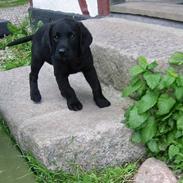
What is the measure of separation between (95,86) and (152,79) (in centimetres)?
59

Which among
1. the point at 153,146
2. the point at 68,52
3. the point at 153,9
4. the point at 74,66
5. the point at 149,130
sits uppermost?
the point at 68,52

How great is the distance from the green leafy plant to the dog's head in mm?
453

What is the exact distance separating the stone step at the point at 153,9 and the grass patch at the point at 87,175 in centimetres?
187

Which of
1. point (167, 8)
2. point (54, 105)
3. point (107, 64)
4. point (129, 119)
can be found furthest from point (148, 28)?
point (129, 119)


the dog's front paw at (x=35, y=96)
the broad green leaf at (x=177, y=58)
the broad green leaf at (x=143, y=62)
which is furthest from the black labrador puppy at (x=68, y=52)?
the broad green leaf at (x=177, y=58)

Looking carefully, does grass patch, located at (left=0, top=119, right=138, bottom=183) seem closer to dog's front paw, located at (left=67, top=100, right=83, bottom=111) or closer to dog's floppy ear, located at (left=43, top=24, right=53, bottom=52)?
dog's front paw, located at (left=67, top=100, right=83, bottom=111)

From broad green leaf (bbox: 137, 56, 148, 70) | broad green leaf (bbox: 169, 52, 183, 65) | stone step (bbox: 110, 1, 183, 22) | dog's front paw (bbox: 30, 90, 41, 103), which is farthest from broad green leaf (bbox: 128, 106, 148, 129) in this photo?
stone step (bbox: 110, 1, 183, 22)

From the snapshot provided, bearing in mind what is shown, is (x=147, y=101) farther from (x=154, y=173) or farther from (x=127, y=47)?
(x=127, y=47)

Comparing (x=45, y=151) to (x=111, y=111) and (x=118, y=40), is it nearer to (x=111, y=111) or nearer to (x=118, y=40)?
(x=111, y=111)

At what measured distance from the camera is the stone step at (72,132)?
3.11 meters

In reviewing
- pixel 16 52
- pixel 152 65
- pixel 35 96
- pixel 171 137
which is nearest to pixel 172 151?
pixel 171 137

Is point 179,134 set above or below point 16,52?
above

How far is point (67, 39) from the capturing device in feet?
10.8

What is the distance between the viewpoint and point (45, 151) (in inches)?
121
